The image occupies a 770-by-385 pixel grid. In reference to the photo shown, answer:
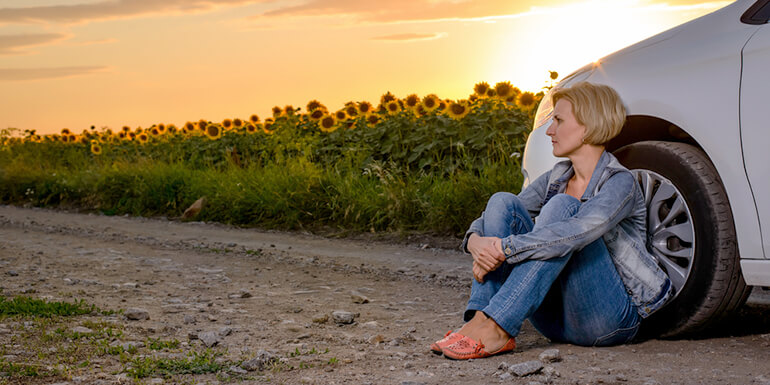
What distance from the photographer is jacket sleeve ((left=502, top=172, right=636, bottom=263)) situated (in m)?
3.14

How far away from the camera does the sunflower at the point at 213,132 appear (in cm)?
1414

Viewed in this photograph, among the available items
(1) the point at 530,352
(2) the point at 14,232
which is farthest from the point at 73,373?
(2) the point at 14,232

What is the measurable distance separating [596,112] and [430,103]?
25.0ft

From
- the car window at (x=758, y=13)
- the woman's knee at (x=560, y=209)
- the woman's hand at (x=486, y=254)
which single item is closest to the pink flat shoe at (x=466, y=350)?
the woman's hand at (x=486, y=254)

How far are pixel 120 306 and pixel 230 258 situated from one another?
7.45 feet

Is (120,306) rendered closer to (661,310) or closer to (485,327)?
(485,327)

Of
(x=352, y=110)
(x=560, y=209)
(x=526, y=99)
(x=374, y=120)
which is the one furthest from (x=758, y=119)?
(x=352, y=110)

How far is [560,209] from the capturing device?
3273 millimetres

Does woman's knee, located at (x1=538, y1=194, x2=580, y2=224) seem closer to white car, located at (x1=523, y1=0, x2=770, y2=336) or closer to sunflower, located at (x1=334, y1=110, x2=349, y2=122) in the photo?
white car, located at (x1=523, y1=0, x2=770, y2=336)

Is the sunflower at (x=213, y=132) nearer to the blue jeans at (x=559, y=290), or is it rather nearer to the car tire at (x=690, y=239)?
the blue jeans at (x=559, y=290)

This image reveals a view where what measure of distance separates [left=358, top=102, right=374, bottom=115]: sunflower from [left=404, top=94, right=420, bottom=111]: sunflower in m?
0.70

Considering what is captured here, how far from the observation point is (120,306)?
470 centimetres

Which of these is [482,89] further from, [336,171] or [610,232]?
[610,232]

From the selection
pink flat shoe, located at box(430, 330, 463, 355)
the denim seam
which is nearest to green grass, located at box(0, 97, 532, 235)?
pink flat shoe, located at box(430, 330, 463, 355)
